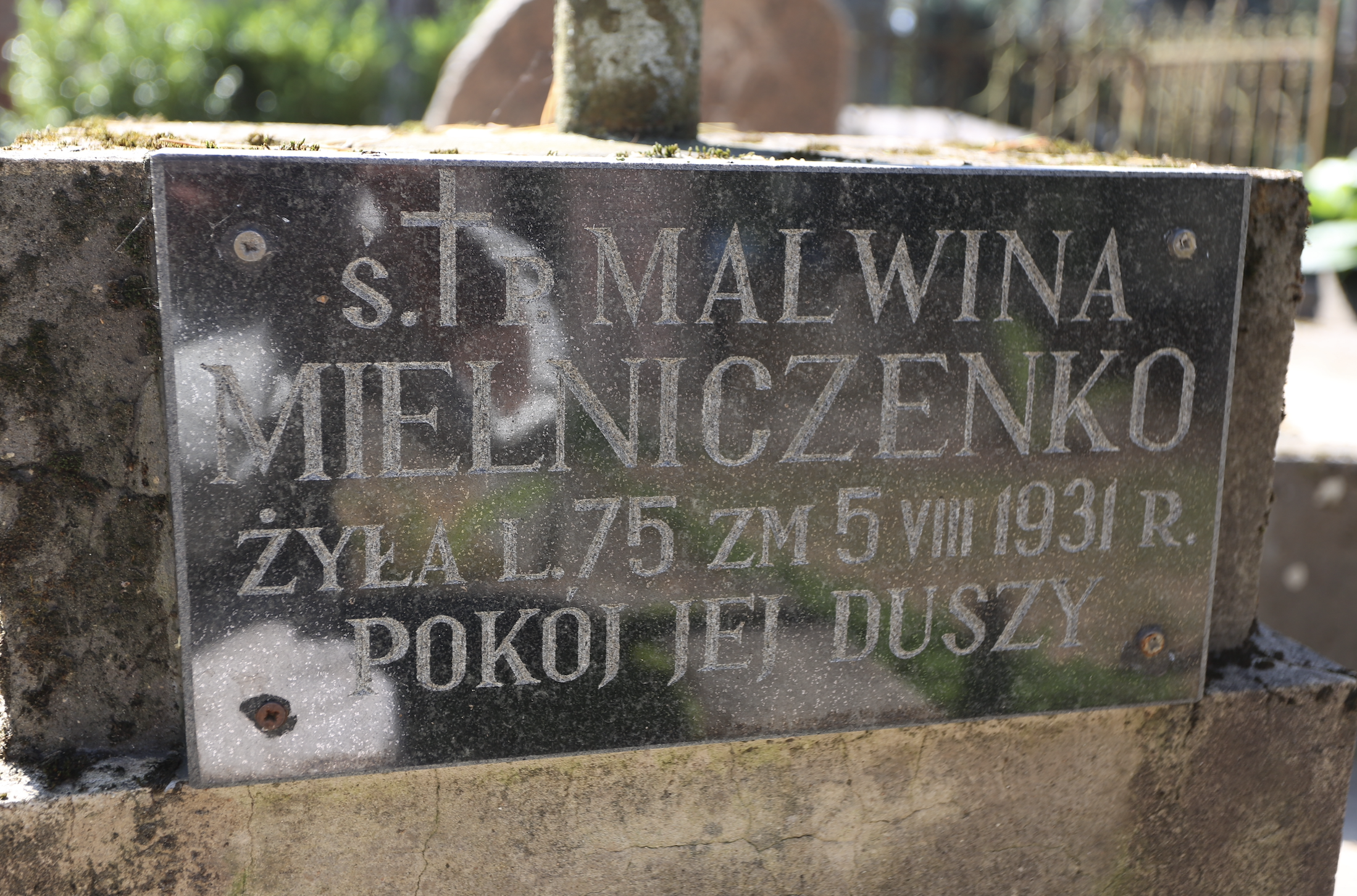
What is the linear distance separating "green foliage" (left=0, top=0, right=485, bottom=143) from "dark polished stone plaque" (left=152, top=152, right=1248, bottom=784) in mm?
6506

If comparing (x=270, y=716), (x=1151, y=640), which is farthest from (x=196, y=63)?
(x=1151, y=640)

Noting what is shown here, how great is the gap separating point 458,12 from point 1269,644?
10696mm

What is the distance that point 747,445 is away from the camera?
153cm

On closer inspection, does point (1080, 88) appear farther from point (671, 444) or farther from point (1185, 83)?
point (671, 444)

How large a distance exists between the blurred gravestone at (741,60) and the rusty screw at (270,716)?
3.62 metres

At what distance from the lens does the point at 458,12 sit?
1111 cm

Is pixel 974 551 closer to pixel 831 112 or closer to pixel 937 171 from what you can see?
pixel 937 171

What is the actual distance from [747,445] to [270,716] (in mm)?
702

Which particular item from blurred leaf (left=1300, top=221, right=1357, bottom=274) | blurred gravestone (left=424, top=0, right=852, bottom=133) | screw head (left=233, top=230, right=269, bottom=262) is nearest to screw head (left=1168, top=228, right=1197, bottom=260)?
screw head (left=233, top=230, right=269, bottom=262)

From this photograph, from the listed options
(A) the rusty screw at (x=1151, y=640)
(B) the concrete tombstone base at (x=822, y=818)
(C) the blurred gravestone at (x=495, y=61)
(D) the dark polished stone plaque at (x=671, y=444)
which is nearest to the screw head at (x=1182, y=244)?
(D) the dark polished stone plaque at (x=671, y=444)

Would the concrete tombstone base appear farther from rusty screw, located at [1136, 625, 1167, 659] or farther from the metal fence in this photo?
the metal fence

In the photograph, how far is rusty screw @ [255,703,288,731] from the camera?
4.76ft

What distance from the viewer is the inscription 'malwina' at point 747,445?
4.66ft

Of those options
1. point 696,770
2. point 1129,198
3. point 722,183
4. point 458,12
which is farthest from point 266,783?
point 458,12
